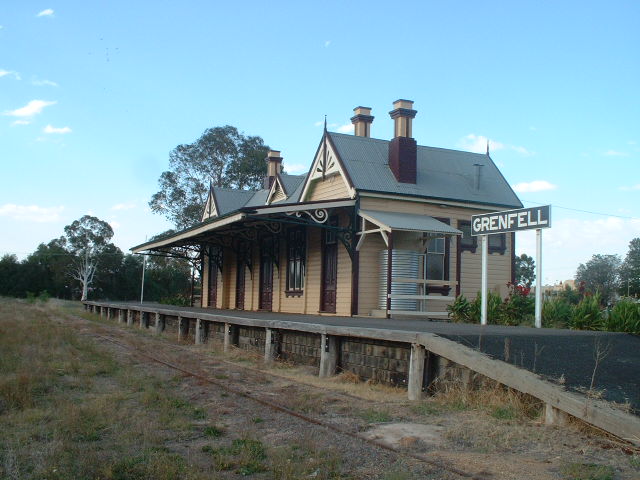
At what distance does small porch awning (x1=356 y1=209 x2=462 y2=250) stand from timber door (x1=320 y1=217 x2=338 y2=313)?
1.71 m

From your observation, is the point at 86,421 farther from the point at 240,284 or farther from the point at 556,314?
the point at 240,284

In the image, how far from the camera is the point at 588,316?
521 inches

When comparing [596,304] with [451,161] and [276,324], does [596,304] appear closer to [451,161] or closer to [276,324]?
[276,324]

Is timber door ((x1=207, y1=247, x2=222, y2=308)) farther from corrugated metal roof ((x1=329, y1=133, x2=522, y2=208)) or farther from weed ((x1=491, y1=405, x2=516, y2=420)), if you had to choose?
weed ((x1=491, y1=405, x2=516, y2=420))

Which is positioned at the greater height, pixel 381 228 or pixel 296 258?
pixel 381 228

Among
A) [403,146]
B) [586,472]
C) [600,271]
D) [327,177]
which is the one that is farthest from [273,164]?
[600,271]

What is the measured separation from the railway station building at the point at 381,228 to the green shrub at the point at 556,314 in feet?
11.7

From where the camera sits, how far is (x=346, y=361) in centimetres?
1127

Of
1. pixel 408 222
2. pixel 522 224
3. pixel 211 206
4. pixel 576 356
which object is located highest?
pixel 211 206

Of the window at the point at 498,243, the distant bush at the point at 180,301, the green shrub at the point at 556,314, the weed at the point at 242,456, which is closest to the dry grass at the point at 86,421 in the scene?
the weed at the point at 242,456

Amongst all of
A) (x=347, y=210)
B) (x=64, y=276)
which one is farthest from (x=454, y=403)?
(x=64, y=276)

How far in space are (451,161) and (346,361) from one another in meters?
12.7

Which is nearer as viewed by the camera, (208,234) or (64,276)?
(208,234)

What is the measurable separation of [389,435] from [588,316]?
7849 millimetres
